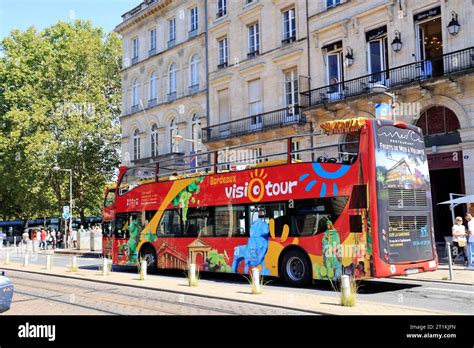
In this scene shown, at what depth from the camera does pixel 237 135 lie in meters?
30.9

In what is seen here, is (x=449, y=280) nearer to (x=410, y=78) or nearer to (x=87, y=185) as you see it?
(x=410, y=78)

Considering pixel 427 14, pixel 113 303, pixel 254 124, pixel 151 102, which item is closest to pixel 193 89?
pixel 151 102

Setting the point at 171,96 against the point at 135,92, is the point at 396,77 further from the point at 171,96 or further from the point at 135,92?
the point at 135,92

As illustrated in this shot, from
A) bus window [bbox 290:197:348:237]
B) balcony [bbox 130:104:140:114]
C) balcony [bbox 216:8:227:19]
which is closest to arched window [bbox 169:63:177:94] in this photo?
balcony [bbox 130:104:140:114]

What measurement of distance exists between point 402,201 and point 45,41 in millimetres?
45207

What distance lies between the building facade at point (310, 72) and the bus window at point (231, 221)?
1835mm

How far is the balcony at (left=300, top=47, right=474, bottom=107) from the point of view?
2096 cm

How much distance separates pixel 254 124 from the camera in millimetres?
30953

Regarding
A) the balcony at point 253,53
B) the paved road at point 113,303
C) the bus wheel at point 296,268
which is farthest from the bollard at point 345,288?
the balcony at point 253,53

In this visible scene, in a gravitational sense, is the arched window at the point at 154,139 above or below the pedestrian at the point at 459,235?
above

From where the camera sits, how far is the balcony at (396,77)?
21.0 metres

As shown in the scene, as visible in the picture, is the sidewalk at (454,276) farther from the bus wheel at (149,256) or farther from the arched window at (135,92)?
the arched window at (135,92)

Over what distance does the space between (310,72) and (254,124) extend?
4.88 m
